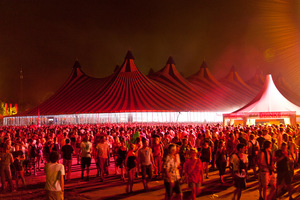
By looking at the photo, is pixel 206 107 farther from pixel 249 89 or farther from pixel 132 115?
pixel 249 89

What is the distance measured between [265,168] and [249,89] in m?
82.1

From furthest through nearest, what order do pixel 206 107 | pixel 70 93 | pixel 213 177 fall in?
pixel 70 93
pixel 206 107
pixel 213 177

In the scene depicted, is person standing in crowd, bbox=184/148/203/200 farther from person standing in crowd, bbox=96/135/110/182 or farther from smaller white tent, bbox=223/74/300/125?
smaller white tent, bbox=223/74/300/125

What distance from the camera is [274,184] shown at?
6.95 meters

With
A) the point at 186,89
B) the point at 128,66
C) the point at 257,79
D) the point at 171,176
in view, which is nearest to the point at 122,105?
the point at 128,66

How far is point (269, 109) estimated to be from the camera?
2758 centimetres

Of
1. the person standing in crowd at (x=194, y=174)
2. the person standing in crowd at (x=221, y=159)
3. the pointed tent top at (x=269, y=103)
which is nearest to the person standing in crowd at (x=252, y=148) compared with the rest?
the person standing in crowd at (x=221, y=159)

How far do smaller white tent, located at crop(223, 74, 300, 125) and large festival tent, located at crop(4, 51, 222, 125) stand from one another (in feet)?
88.9

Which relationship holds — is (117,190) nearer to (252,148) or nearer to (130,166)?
(130,166)

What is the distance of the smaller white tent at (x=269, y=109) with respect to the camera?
26.6m

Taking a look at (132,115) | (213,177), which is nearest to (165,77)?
(132,115)

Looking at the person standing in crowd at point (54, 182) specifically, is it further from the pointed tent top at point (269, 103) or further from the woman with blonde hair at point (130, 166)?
the pointed tent top at point (269, 103)

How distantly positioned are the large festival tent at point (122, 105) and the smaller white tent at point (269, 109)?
27087 mm

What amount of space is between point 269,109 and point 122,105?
32.1 metres
